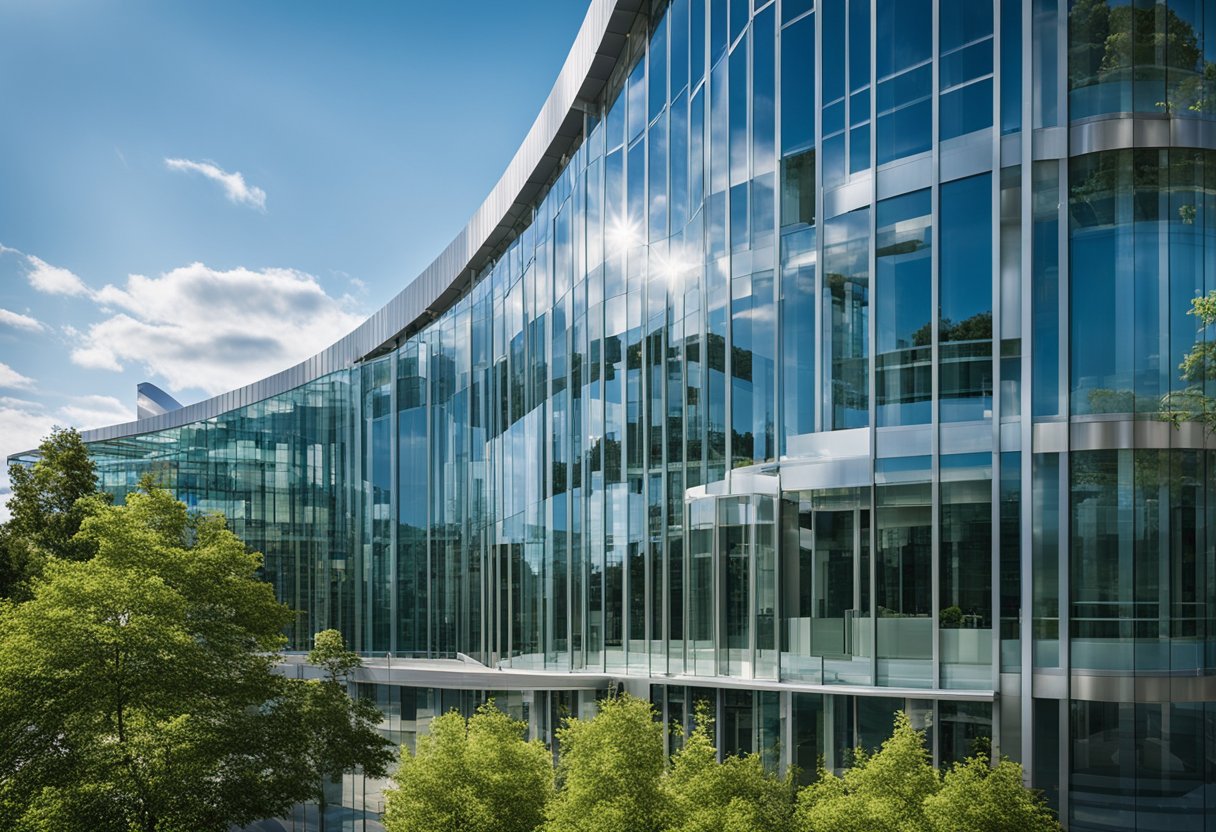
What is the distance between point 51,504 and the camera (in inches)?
1489

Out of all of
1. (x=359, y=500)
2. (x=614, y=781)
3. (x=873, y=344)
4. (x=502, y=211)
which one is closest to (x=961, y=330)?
(x=873, y=344)

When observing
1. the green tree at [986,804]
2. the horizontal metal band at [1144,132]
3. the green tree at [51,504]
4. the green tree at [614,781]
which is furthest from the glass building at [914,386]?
the green tree at [51,504]

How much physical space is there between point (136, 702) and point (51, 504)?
19375mm

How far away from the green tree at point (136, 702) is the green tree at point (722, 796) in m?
10.7

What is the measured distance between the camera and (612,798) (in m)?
16.5

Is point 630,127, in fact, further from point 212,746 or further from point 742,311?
point 212,746

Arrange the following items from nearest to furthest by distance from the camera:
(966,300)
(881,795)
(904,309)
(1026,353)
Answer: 1. (881,795)
2. (1026,353)
3. (966,300)
4. (904,309)

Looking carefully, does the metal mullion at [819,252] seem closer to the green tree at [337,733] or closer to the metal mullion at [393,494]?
the green tree at [337,733]

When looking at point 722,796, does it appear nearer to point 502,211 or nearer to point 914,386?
point 914,386

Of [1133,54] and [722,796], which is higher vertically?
[1133,54]

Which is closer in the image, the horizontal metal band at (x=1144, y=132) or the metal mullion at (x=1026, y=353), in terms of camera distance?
the horizontal metal band at (x=1144, y=132)

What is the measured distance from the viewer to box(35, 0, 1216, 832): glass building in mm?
16781

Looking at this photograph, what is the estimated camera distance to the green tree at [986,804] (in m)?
14.4

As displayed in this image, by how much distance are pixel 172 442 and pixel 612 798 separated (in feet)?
147
